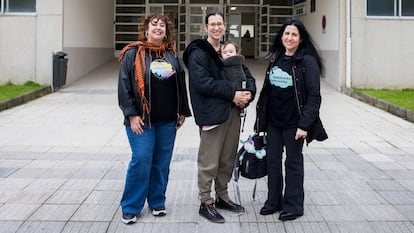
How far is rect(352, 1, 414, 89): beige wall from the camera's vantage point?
45.4ft

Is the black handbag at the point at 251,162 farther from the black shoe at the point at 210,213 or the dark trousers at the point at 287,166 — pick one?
the black shoe at the point at 210,213

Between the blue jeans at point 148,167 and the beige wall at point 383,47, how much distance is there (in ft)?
36.2

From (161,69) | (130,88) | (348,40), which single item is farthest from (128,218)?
(348,40)

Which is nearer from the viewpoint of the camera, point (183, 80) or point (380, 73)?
point (183, 80)

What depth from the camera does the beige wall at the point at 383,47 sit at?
13844mm

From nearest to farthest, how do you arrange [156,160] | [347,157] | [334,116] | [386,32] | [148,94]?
[148,94], [156,160], [347,157], [334,116], [386,32]

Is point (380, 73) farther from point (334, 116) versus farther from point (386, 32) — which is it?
point (334, 116)

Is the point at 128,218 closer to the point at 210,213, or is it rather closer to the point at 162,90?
the point at 210,213

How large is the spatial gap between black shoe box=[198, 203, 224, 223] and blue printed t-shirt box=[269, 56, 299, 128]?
93 centimetres

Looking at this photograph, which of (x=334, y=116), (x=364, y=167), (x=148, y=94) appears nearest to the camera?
(x=148, y=94)

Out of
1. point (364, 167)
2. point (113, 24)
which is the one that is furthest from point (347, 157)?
point (113, 24)

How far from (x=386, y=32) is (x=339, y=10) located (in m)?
1.50

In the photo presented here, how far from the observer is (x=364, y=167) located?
239 inches

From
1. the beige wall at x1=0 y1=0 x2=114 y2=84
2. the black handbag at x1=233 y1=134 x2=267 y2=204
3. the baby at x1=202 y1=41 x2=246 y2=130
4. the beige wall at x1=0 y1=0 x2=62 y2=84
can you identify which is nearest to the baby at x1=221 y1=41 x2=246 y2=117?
the baby at x1=202 y1=41 x2=246 y2=130
